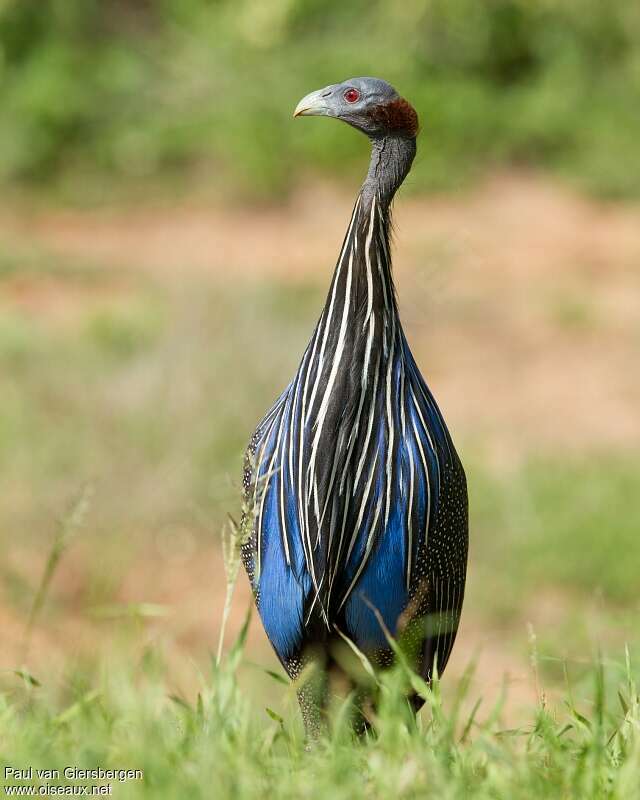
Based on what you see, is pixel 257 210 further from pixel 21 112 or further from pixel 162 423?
pixel 162 423

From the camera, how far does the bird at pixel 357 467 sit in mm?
2865

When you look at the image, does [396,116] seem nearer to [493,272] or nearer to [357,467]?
[357,467]

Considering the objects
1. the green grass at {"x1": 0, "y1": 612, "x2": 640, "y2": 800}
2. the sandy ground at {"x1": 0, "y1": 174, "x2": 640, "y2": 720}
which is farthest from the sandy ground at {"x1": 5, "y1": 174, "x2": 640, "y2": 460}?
the green grass at {"x1": 0, "y1": 612, "x2": 640, "y2": 800}

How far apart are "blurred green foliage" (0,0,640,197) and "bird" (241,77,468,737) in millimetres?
8741

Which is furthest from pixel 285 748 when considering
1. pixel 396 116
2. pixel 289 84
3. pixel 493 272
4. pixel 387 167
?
pixel 289 84

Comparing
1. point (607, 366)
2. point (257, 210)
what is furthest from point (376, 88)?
point (257, 210)

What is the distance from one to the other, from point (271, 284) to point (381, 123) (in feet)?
21.1

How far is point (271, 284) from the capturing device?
9.35m

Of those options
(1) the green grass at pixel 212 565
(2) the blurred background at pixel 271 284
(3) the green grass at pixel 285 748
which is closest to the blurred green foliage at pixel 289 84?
(2) the blurred background at pixel 271 284

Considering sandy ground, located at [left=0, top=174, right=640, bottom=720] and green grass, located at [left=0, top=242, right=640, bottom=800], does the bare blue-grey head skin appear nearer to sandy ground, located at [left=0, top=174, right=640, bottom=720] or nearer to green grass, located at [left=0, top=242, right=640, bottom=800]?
green grass, located at [left=0, top=242, right=640, bottom=800]

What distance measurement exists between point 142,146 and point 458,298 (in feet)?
11.6

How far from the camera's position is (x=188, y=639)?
613cm

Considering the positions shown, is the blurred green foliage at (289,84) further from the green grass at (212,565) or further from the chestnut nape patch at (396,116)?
the chestnut nape patch at (396,116)

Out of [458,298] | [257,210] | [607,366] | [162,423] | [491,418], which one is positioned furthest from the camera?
[257,210]
